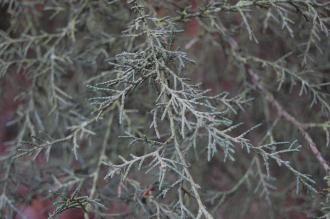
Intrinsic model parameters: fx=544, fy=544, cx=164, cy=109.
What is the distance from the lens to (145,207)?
1.22 meters

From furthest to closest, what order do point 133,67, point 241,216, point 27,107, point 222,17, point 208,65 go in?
point 208,65 < point 241,216 < point 222,17 < point 27,107 < point 133,67

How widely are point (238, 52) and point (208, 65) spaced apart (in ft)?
2.00

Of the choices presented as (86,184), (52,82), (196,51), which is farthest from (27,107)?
(196,51)

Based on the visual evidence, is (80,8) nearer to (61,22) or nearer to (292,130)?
(61,22)

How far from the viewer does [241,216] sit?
1.90 m

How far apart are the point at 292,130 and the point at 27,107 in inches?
33.8

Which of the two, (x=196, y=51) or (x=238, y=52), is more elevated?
(x=238, y=52)

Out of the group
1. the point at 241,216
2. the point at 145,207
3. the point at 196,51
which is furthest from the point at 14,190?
the point at 196,51

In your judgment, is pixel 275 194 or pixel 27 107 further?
pixel 275 194

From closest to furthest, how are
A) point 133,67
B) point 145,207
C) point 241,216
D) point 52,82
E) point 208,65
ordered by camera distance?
point 133,67 → point 145,207 → point 52,82 → point 241,216 → point 208,65

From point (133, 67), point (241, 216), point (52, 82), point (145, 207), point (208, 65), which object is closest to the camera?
point (133, 67)

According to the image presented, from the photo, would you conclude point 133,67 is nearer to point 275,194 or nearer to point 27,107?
point 27,107

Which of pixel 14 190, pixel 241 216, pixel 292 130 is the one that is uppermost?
pixel 14 190

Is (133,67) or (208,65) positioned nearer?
(133,67)
